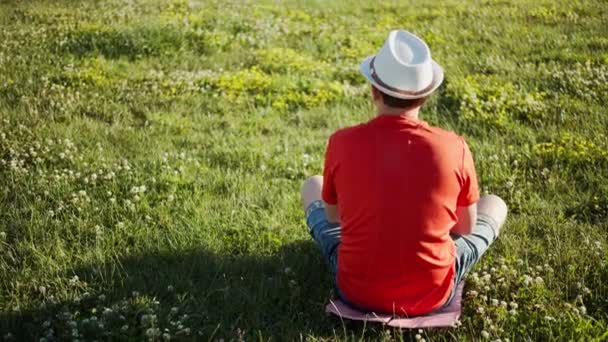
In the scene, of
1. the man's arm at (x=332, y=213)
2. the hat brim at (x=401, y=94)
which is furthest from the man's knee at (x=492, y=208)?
the hat brim at (x=401, y=94)

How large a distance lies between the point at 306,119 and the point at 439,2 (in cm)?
865

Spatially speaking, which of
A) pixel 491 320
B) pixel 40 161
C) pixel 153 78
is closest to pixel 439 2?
pixel 153 78

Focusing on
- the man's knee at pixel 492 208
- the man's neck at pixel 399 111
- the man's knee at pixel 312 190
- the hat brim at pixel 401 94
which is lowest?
the man's knee at pixel 492 208

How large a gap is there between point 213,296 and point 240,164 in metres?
2.72

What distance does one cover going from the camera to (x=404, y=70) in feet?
14.7

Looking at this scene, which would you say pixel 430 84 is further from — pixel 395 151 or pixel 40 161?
pixel 40 161

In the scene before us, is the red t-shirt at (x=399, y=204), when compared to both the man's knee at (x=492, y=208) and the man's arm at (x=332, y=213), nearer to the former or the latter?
the man's arm at (x=332, y=213)

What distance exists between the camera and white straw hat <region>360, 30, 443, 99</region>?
4.46m

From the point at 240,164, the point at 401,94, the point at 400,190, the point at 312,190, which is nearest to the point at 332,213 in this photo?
the point at 312,190

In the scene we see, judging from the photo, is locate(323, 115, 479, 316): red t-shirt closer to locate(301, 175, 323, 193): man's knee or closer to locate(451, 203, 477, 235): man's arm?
locate(451, 203, 477, 235): man's arm

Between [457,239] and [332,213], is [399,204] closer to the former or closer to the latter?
[332,213]

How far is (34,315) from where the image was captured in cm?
529

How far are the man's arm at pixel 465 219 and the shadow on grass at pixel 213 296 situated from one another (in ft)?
3.46

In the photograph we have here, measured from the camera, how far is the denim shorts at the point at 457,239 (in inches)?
207
